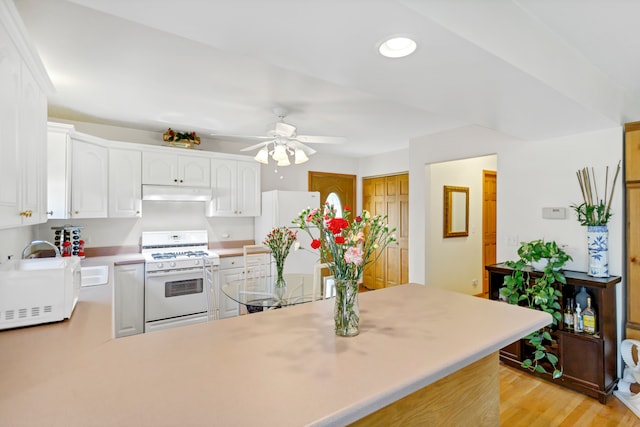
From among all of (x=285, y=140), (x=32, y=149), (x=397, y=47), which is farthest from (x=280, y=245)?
(x=397, y=47)

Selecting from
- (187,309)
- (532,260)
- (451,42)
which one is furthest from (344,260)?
(187,309)

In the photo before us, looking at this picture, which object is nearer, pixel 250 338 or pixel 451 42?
pixel 250 338

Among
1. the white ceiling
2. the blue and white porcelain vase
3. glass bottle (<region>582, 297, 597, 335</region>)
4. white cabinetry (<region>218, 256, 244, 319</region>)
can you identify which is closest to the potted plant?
the blue and white porcelain vase

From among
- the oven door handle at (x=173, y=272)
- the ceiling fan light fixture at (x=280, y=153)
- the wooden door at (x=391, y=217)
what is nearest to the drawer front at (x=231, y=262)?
the oven door handle at (x=173, y=272)

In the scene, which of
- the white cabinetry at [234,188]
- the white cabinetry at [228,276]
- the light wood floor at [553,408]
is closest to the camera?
the light wood floor at [553,408]

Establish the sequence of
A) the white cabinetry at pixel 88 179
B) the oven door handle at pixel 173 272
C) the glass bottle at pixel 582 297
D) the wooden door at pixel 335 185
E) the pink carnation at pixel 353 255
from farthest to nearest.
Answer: the wooden door at pixel 335 185 < the oven door handle at pixel 173 272 < the white cabinetry at pixel 88 179 < the glass bottle at pixel 582 297 < the pink carnation at pixel 353 255

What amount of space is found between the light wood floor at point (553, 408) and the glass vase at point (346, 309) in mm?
1760

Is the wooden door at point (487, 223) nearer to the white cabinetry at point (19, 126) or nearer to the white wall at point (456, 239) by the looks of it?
the white wall at point (456, 239)

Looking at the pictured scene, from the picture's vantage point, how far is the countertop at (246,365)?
0.72 meters

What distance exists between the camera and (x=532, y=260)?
2.71 meters

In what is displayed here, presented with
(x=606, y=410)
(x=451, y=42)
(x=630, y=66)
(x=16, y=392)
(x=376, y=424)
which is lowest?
(x=606, y=410)

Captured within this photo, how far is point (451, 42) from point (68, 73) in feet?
8.27

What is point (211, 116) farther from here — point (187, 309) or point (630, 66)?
point (630, 66)

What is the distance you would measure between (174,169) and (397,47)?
320cm
